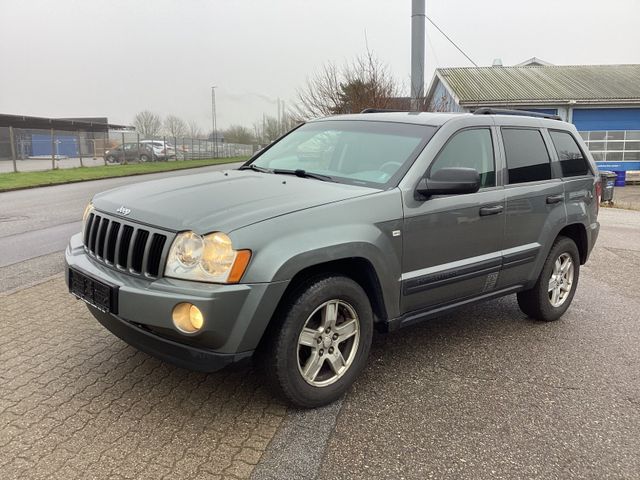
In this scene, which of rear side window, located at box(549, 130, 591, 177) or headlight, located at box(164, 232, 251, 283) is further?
rear side window, located at box(549, 130, 591, 177)

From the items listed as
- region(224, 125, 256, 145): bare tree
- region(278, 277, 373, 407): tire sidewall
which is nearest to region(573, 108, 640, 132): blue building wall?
region(278, 277, 373, 407): tire sidewall

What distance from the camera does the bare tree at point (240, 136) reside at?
227 ft

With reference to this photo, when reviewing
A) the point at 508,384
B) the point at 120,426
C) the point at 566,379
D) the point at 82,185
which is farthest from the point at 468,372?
the point at 82,185

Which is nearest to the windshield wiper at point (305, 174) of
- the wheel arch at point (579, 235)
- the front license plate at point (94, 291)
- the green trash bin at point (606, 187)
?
the front license plate at point (94, 291)

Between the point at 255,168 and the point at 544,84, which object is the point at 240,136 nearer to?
the point at 544,84

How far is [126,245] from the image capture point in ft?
10.3

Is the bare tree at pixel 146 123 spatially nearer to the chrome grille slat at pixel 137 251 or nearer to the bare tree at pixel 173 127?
the bare tree at pixel 173 127

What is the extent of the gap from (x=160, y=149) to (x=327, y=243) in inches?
1447

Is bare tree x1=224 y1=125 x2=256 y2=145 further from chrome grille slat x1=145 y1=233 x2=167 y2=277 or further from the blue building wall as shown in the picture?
chrome grille slat x1=145 y1=233 x2=167 y2=277

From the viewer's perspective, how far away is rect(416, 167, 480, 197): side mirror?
346cm

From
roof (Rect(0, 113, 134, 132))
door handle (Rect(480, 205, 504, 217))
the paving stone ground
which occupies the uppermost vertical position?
roof (Rect(0, 113, 134, 132))

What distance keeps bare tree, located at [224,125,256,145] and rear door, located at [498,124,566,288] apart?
214 feet

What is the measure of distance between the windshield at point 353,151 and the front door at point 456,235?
24 centimetres

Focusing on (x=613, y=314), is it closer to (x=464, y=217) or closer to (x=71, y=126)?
(x=464, y=217)
